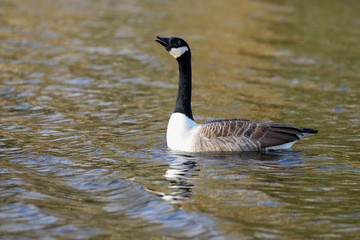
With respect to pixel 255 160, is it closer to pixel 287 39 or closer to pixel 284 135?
pixel 284 135

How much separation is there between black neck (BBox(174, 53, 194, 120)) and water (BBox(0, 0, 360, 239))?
1008 mm

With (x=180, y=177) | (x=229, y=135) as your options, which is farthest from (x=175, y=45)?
(x=180, y=177)

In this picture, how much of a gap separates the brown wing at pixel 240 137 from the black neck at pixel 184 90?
820 millimetres

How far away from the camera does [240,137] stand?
41.0 ft

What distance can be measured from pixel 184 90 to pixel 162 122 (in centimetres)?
260

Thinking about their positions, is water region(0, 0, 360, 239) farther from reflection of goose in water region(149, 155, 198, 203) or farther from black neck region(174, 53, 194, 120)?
black neck region(174, 53, 194, 120)

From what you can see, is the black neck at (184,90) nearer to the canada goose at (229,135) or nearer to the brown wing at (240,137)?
the canada goose at (229,135)

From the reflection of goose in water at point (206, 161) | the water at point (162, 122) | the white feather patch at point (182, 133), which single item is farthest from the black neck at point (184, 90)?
the reflection of goose in water at point (206, 161)

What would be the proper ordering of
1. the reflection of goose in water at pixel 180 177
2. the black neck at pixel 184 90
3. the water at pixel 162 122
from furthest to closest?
the black neck at pixel 184 90, the reflection of goose in water at pixel 180 177, the water at pixel 162 122

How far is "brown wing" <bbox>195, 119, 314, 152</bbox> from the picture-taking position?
40.8 feet

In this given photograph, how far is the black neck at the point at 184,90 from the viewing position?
13148 millimetres

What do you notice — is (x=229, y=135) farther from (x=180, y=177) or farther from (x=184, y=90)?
(x=180, y=177)

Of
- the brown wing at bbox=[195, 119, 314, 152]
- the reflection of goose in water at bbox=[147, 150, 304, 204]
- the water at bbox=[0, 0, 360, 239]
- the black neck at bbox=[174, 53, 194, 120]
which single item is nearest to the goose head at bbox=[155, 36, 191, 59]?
the black neck at bbox=[174, 53, 194, 120]

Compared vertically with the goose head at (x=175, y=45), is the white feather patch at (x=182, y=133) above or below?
below
